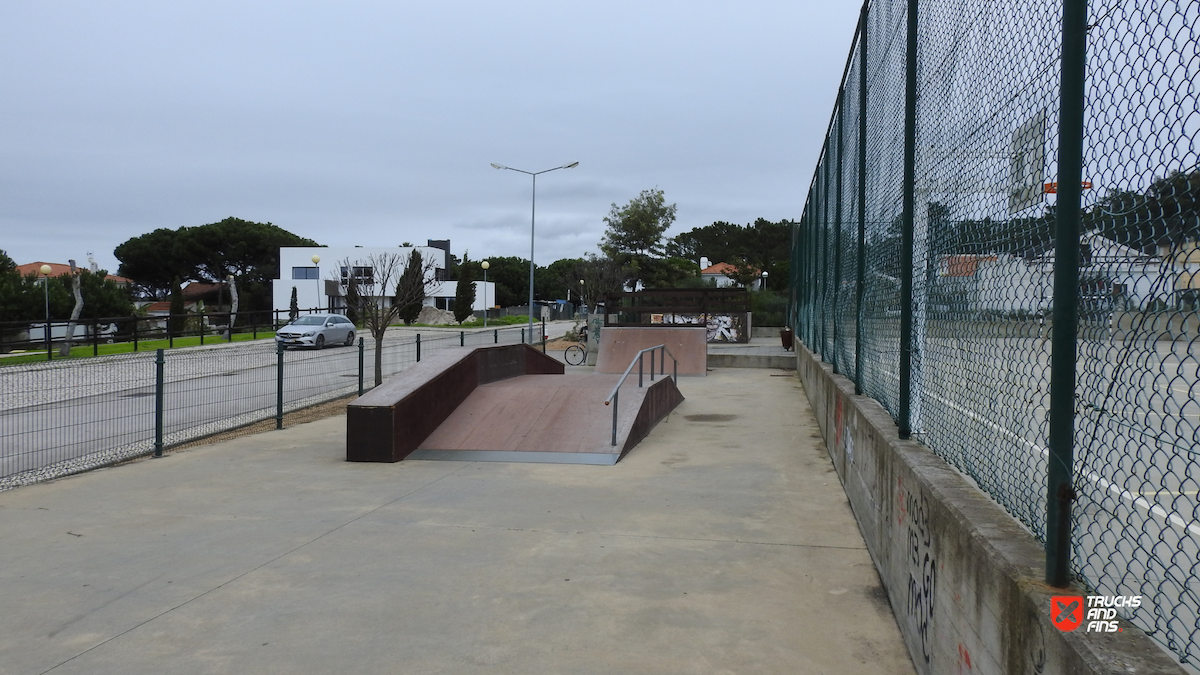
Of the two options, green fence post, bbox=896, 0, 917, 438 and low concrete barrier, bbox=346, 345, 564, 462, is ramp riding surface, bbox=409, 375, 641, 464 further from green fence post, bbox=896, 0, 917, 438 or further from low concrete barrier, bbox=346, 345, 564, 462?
green fence post, bbox=896, 0, 917, 438

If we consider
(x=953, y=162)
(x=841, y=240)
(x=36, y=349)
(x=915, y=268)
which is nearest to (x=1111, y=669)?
(x=953, y=162)

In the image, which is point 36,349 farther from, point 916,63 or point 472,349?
point 916,63

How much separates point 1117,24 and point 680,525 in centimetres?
462

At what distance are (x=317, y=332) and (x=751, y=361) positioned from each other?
17.0m

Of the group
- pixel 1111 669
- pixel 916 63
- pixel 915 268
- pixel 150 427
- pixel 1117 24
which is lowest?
pixel 150 427

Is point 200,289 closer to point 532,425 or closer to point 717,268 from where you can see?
point 717,268

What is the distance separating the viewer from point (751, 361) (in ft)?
72.7

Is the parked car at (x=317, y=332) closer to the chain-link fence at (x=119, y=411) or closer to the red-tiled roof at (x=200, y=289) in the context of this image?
the chain-link fence at (x=119, y=411)

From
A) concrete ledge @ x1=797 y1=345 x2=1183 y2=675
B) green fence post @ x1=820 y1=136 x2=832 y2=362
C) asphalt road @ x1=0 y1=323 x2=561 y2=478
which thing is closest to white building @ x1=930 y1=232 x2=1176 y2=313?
concrete ledge @ x1=797 y1=345 x2=1183 y2=675

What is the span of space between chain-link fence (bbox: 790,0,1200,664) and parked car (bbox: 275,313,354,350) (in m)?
27.3

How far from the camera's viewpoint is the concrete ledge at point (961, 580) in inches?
81.9

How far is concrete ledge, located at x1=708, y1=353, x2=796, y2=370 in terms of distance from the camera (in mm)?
21656

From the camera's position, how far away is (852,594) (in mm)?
4809

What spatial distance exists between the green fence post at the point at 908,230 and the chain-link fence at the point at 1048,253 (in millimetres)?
13
